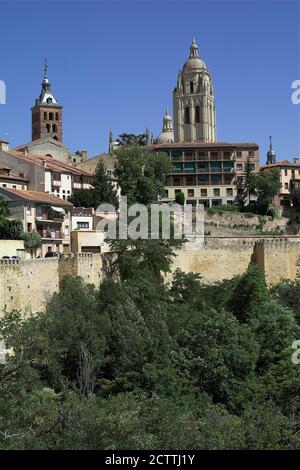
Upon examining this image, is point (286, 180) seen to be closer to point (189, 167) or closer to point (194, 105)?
point (189, 167)

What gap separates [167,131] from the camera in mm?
89938

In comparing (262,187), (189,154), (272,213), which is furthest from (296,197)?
(189,154)

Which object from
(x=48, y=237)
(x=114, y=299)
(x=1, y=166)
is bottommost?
(x=114, y=299)

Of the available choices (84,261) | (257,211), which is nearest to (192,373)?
(84,261)

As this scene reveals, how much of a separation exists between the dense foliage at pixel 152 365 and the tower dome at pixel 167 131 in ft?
157

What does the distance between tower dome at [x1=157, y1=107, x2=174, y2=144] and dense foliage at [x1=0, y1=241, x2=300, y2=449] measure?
157 ft

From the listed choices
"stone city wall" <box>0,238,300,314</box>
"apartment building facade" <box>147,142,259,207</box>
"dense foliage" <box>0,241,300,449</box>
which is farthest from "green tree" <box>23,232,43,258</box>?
"apartment building facade" <box>147,142,259,207</box>

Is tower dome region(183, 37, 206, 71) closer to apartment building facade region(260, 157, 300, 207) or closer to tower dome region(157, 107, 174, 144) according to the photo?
tower dome region(157, 107, 174, 144)

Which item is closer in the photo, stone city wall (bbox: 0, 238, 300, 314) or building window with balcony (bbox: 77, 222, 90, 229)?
stone city wall (bbox: 0, 238, 300, 314)

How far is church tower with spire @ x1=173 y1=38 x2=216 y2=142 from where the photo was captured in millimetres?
80688

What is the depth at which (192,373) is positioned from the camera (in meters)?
28.6

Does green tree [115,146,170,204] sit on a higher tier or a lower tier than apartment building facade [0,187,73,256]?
higher
